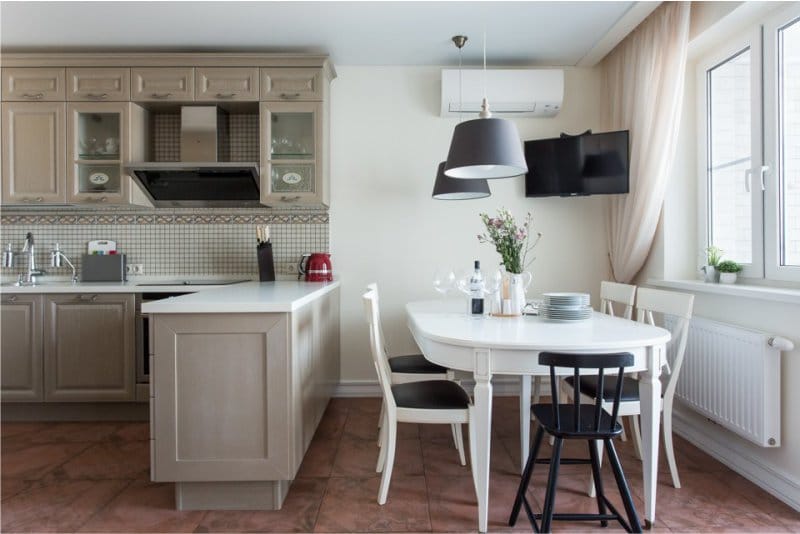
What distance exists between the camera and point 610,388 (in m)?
2.20

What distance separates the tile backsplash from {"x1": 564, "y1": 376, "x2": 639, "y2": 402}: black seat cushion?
2.10 meters

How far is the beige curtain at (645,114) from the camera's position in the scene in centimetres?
272

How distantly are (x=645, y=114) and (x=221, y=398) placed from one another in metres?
2.92

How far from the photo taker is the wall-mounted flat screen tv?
316 cm

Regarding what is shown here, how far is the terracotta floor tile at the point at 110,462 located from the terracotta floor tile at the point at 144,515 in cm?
23

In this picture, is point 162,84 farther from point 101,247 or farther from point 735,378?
point 735,378

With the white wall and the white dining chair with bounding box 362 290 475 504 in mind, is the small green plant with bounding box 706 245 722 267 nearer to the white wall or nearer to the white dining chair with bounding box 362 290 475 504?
the white wall

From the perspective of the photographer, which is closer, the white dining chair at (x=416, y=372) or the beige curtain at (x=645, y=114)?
the white dining chair at (x=416, y=372)

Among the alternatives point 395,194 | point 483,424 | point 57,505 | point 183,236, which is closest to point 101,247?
point 183,236

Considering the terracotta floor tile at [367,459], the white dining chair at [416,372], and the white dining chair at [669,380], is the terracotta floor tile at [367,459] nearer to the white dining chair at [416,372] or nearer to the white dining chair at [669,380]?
the white dining chair at [416,372]

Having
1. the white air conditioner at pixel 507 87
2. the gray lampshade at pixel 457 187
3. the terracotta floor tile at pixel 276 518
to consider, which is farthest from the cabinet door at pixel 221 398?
the white air conditioner at pixel 507 87

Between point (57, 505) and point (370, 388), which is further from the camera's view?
point (370, 388)

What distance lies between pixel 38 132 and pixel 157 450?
8.61 ft

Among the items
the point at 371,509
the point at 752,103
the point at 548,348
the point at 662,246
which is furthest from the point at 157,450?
the point at 752,103
